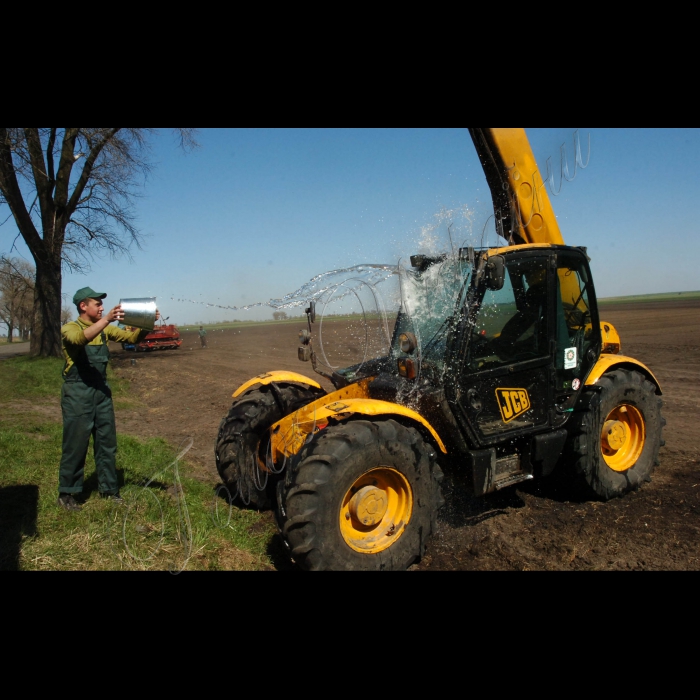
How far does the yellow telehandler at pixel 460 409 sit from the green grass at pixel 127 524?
0.44 metres

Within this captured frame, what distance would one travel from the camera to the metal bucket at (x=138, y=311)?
4.56m

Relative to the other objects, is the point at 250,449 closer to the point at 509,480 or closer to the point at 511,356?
the point at 509,480

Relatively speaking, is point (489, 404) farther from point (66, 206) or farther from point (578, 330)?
point (66, 206)

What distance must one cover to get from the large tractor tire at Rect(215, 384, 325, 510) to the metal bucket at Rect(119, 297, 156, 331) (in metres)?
1.13

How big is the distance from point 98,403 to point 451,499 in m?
3.33

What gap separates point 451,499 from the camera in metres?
5.11

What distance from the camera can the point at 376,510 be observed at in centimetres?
381

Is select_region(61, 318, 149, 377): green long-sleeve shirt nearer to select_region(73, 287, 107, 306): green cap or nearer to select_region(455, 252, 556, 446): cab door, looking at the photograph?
select_region(73, 287, 107, 306): green cap

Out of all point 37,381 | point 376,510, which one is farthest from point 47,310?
point 376,510

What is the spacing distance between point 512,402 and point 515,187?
6.47ft

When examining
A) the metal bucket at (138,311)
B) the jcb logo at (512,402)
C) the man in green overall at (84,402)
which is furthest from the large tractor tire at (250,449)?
the jcb logo at (512,402)

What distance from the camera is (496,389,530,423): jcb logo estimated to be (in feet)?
14.3

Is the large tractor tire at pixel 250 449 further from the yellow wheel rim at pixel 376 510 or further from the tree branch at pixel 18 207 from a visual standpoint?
the tree branch at pixel 18 207

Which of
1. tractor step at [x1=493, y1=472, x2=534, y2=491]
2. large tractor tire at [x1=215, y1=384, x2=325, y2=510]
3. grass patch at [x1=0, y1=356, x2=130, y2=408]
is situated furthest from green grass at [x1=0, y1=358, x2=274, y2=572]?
grass patch at [x1=0, y1=356, x2=130, y2=408]
